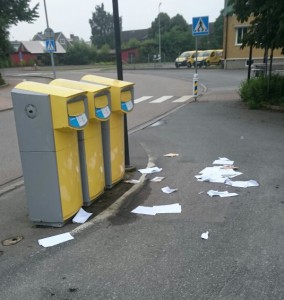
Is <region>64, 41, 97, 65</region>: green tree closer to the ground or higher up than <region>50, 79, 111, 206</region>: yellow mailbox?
closer to the ground

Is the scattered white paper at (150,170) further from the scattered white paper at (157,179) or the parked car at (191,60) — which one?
the parked car at (191,60)

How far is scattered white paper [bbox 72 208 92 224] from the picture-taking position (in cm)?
441

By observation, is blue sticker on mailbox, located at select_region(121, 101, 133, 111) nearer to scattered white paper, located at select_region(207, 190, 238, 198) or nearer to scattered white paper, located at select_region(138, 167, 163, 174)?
scattered white paper, located at select_region(138, 167, 163, 174)

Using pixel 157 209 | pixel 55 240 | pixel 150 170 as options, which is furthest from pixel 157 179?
pixel 55 240

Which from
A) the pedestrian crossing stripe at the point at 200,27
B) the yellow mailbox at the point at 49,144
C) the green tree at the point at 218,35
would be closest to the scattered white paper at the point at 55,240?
the yellow mailbox at the point at 49,144

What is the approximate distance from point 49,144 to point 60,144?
0.40ft

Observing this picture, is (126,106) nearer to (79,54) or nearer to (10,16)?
(10,16)

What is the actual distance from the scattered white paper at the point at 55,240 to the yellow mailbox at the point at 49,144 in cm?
26

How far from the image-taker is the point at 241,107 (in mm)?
13641

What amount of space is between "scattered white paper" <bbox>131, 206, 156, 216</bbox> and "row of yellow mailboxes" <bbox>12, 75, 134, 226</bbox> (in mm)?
609

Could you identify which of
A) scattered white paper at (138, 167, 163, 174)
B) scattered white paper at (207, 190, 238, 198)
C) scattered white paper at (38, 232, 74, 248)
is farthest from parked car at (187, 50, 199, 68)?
scattered white paper at (38, 232, 74, 248)

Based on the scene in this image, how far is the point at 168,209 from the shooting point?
4.71 m

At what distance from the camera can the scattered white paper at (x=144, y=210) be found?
181 inches

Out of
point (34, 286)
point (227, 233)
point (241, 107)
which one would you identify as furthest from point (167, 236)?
point (241, 107)
